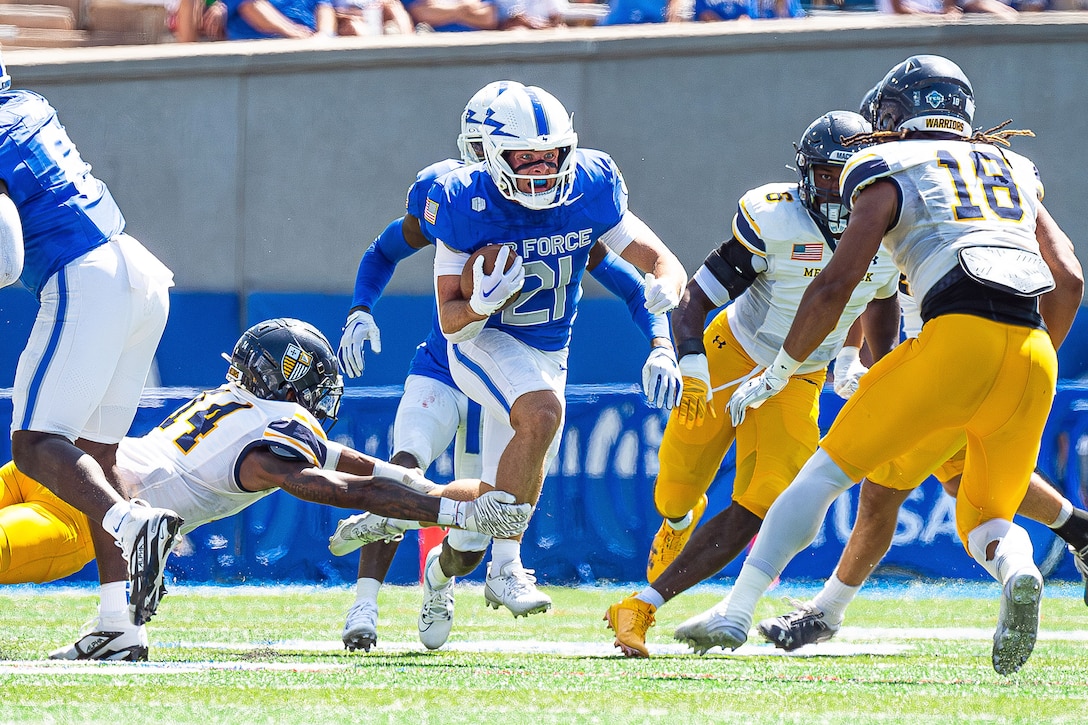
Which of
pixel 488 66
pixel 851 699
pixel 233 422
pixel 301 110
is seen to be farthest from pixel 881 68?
pixel 851 699

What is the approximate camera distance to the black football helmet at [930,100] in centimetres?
428

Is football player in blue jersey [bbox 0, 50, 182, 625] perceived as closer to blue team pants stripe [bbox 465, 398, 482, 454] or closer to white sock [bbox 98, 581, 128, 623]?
white sock [bbox 98, 581, 128, 623]

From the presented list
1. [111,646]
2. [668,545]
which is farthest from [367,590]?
[668,545]

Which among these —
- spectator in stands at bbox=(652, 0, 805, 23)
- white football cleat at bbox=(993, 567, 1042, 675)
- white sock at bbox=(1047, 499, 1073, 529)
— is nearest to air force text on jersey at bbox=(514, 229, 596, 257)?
white sock at bbox=(1047, 499, 1073, 529)

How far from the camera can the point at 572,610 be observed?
696 cm

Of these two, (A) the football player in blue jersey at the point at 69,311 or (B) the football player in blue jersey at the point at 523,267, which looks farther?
(B) the football player in blue jersey at the point at 523,267

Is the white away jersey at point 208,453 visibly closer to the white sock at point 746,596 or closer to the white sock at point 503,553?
the white sock at point 503,553

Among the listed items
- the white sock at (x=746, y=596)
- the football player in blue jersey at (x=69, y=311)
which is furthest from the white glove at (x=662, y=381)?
the football player in blue jersey at (x=69, y=311)

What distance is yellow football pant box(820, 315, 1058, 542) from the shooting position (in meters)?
3.91

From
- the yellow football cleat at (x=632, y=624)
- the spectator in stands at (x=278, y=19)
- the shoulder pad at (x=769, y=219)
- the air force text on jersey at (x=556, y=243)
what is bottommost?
the yellow football cleat at (x=632, y=624)

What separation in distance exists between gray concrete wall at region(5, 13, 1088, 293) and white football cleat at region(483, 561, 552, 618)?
4011mm

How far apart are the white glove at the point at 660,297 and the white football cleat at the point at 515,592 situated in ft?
3.35

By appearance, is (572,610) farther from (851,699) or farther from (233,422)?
(851,699)

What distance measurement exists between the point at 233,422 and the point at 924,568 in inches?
182
